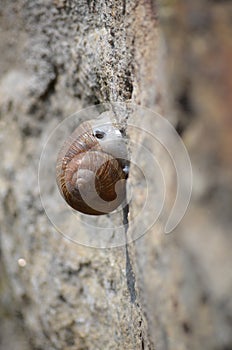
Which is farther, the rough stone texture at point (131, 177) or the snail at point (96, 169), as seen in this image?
the snail at point (96, 169)

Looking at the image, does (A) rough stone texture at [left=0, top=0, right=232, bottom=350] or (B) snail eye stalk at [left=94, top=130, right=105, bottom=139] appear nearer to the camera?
(A) rough stone texture at [left=0, top=0, right=232, bottom=350]

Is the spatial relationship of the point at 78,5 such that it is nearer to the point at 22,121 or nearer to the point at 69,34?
the point at 69,34

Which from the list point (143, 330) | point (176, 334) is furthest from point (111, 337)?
point (176, 334)

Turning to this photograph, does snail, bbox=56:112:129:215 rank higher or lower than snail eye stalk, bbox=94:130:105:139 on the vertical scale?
lower
